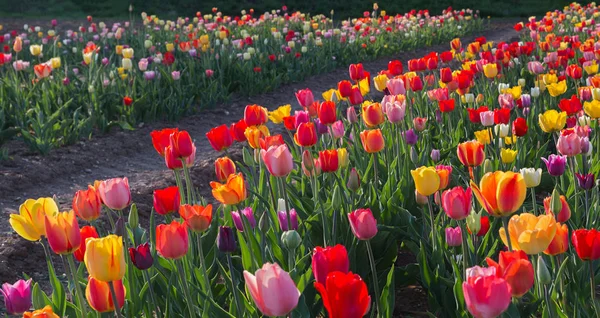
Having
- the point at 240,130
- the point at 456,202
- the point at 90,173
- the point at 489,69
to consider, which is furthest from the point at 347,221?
the point at 90,173

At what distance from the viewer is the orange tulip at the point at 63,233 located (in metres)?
1.64

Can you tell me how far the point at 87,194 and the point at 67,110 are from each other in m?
4.25

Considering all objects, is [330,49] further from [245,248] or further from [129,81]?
[245,248]

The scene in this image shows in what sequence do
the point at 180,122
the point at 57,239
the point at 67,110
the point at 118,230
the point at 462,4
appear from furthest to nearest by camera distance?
the point at 462,4
the point at 180,122
the point at 67,110
the point at 118,230
the point at 57,239

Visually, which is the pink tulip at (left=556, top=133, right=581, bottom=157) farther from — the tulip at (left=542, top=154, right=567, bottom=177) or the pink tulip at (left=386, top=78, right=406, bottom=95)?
the pink tulip at (left=386, top=78, right=406, bottom=95)

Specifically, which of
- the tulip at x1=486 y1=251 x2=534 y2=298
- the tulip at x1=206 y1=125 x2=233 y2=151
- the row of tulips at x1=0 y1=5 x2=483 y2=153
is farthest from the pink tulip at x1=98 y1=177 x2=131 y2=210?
the row of tulips at x1=0 y1=5 x2=483 y2=153

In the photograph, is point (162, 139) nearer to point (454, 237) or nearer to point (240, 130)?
point (240, 130)

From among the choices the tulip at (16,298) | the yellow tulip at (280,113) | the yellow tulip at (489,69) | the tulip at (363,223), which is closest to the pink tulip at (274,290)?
the tulip at (363,223)

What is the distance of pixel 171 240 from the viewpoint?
5.49ft

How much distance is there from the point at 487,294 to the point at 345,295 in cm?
25

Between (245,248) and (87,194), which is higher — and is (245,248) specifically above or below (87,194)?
below

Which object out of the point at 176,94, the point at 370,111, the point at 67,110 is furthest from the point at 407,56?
the point at 370,111

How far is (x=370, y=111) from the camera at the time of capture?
2914mm

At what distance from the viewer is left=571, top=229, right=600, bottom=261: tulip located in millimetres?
1619
